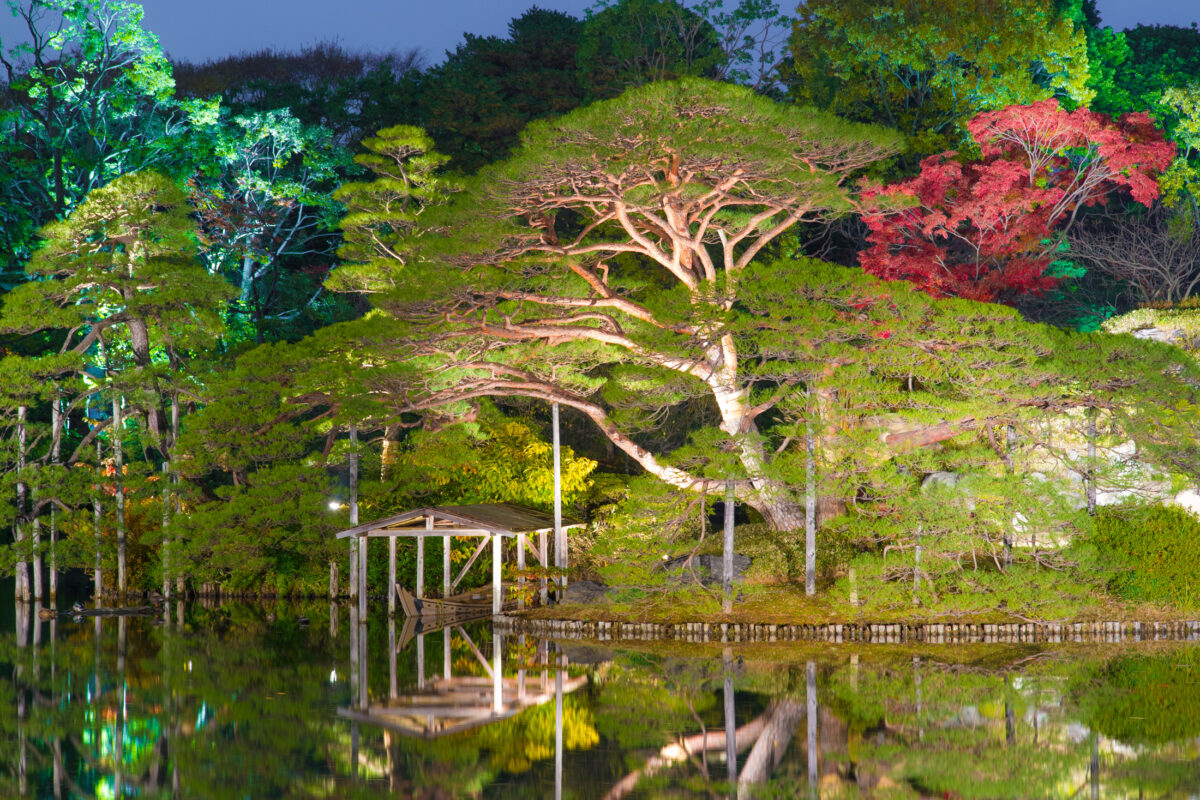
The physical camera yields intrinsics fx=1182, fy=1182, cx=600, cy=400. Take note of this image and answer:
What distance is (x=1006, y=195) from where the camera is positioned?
19.8 m

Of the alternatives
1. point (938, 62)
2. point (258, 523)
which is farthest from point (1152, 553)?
point (258, 523)

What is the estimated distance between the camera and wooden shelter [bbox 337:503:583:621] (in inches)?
714

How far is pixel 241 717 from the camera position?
34.9ft

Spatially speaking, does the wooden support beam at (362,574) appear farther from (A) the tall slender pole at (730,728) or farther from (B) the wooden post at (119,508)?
(A) the tall slender pole at (730,728)

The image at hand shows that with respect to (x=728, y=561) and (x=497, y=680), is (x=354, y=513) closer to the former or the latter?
(x=728, y=561)

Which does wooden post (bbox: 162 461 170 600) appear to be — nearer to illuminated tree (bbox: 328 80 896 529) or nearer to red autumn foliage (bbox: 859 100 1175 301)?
illuminated tree (bbox: 328 80 896 529)

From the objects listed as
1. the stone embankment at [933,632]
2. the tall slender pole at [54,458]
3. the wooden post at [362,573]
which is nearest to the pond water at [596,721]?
the stone embankment at [933,632]

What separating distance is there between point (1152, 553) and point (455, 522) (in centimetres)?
1018

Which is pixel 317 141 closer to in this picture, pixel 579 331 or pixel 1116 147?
pixel 579 331

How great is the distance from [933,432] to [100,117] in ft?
62.1

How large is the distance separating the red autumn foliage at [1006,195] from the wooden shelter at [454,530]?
292 inches

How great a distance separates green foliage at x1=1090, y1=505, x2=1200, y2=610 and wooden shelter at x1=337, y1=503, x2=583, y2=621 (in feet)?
27.9

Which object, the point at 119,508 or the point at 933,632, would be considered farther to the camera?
the point at 119,508

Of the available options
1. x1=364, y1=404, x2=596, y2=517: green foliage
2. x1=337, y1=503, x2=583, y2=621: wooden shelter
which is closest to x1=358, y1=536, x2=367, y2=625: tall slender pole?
x1=337, y1=503, x2=583, y2=621: wooden shelter
